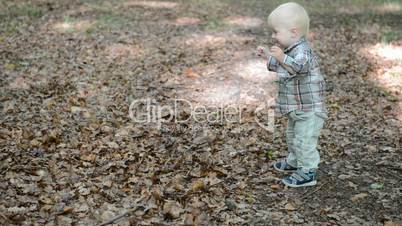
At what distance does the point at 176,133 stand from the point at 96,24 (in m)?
6.24

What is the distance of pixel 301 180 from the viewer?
5379mm

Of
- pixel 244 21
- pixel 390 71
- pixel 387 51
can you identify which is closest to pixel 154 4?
pixel 244 21

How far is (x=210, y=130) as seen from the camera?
22.8ft

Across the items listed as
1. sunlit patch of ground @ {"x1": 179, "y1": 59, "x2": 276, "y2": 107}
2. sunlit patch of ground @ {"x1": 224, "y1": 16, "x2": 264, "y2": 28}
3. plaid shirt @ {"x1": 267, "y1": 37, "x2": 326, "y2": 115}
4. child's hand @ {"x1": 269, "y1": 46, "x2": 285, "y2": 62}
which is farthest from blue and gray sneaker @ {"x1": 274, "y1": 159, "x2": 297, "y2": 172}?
sunlit patch of ground @ {"x1": 224, "y1": 16, "x2": 264, "y2": 28}

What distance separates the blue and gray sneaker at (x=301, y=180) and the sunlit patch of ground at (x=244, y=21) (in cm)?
745

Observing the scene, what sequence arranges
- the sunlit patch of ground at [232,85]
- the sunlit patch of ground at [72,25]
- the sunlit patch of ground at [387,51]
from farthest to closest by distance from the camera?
the sunlit patch of ground at [72,25], the sunlit patch of ground at [387,51], the sunlit patch of ground at [232,85]

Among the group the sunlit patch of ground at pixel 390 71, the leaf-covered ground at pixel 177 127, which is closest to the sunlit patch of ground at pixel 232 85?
the leaf-covered ground at pixel 177 127

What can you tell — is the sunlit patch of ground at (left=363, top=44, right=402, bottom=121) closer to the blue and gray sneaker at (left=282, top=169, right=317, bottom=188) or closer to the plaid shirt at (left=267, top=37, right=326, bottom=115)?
the blue and gray sneaker at (left=282, top=169, right=317, bottom=188)

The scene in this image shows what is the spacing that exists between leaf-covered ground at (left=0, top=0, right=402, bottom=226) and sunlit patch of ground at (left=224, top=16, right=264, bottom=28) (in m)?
0.06

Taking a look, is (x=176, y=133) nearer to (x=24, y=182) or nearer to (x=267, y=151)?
(x=267, y=151)

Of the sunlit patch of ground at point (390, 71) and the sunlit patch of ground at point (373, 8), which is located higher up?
the sunlit patch of ground at point (373, 8)

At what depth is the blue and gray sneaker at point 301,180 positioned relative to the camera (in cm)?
538

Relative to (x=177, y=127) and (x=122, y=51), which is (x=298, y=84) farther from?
(x=122, y=51)

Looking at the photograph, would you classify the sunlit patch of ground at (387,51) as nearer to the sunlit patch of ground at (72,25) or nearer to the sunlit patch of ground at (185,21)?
the sunlit patch of ground at (185,21)
